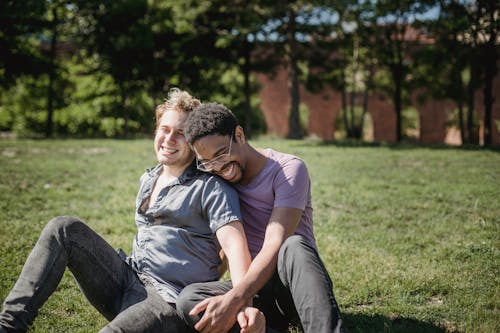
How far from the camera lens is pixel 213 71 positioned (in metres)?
29.9

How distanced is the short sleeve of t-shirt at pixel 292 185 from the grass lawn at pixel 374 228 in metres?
1.11

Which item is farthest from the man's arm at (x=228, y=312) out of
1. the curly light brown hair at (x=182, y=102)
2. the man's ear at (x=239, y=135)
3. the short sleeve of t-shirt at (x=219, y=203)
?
the curly light brown hair at (x=182, y=102)

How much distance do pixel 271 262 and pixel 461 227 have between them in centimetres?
403

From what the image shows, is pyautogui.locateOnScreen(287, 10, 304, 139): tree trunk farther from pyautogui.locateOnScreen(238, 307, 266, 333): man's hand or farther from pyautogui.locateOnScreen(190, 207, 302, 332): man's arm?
pyautogui.locateOnScreen(238, 307, 266, 333): man's hand

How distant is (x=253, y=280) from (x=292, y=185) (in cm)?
64

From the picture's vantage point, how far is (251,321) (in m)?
2.46

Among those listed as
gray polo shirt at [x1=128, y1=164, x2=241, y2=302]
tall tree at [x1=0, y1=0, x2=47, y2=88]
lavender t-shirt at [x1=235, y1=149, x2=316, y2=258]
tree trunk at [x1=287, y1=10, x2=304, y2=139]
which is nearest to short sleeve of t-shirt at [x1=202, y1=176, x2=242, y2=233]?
gray polo shirt at [x1=128, y1=164, x2=241, y2=302]

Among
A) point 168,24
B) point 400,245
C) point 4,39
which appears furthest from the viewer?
point 168,24

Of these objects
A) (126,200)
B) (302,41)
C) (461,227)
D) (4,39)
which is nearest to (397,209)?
(461,227)

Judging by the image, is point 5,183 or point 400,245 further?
point 5,183

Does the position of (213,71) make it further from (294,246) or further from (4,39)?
(294,246)

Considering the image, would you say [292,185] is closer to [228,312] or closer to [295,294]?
[295,294]

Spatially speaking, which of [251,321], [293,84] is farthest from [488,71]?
[251,321]

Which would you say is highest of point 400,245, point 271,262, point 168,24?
point 168,24
